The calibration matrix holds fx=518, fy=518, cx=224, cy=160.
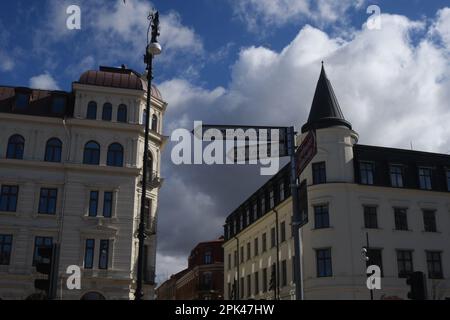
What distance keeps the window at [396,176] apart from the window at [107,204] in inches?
875

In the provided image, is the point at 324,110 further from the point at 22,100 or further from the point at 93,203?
the point at 22,100

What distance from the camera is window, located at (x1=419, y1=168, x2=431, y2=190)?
141 ft

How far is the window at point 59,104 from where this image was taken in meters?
38.6

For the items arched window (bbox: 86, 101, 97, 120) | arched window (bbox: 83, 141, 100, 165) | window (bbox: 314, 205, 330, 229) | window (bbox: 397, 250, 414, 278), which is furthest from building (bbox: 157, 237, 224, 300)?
arched window (bbox: 86, 101, 97, 120)

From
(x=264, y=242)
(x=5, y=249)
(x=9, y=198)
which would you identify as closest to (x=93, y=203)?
(x=9, y=198)

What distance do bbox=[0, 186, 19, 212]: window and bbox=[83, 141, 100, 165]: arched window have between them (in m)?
5.18

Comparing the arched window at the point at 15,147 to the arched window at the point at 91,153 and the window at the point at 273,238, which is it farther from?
the window at the point at 273,238

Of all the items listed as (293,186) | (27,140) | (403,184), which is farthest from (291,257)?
(293,186)

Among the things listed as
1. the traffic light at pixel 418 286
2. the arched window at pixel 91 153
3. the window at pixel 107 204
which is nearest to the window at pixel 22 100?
the arched window at pixel 91 153

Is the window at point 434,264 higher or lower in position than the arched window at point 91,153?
lower

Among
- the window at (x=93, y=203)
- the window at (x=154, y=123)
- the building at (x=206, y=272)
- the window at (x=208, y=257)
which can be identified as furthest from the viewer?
the window at (x=208, y=257)

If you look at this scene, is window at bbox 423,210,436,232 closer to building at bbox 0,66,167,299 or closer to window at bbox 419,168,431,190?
window at bbox 419,168,431,190

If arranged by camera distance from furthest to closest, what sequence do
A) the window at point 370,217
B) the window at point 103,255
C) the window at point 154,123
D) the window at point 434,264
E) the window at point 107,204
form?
1. the window at point 154,123
2. the window at point 434,264
3. the window at point 370,217
4. the window at point 107,204
5. the window at point 103,255
